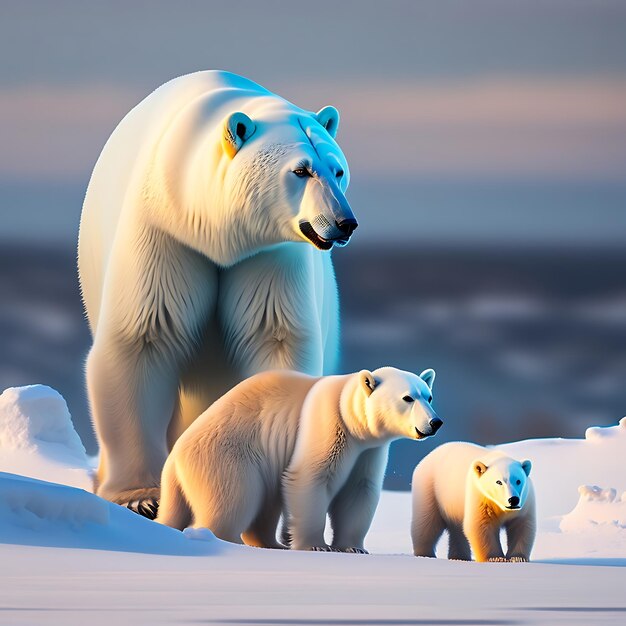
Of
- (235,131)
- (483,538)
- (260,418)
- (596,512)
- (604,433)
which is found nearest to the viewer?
(260,418)

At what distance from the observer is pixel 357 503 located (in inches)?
202

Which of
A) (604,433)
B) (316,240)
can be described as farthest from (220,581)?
(604,433)

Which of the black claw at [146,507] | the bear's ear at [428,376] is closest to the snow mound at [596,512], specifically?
the bear's ear at [428,376]

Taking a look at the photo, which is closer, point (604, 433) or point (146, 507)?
point (146, 507)

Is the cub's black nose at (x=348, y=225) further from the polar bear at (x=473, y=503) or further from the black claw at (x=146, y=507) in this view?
→ the black claw at (x=146, y=507)

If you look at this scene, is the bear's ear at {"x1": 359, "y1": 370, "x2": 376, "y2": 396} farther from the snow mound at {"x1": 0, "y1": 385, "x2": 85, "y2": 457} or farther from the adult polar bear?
the snow mound at {"x1": 0, "y1": 385, "x2": 85, "y2": 457}

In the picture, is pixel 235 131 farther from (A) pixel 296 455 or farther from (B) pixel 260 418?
(A) pixel 296 455

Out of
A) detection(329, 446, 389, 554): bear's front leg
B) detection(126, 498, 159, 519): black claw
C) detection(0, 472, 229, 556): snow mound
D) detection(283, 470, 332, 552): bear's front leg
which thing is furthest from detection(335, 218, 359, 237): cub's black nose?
detection(0, 472, 229, 556): snow mound

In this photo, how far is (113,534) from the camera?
156 inches

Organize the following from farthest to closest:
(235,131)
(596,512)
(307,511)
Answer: (596,512), (235,131), (307,511)

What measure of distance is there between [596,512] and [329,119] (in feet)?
8.19

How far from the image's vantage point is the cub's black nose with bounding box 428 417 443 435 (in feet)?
15.9

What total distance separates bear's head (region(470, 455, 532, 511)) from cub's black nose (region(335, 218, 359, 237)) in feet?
3.13

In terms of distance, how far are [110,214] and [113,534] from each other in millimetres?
2835
